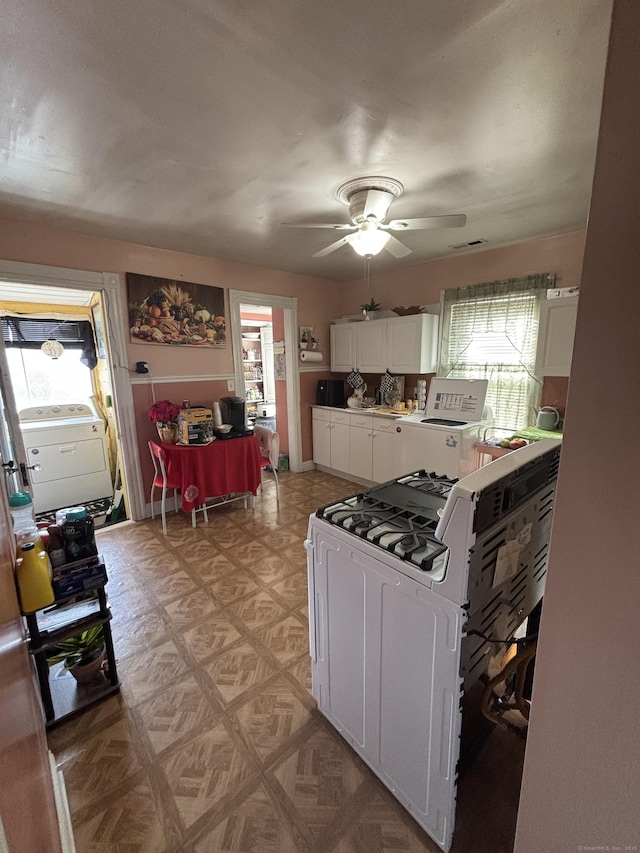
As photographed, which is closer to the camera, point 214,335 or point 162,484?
point 162,484

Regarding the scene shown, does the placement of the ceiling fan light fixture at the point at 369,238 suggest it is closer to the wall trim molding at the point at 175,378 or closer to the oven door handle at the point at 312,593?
the oven door handle at the point at 312,593

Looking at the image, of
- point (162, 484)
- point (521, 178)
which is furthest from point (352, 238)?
point (162, 484)

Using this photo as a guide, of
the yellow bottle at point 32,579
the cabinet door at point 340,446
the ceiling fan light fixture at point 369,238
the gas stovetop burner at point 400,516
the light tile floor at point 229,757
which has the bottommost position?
the light tile floor at point 229,757

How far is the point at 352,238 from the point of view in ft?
7.46

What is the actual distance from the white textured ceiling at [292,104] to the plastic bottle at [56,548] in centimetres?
172

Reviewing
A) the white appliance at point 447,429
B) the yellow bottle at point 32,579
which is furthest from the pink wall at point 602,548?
the white appliance at point 447,429

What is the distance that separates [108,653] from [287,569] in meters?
1.20

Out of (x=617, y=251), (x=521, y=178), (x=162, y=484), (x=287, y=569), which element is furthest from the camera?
(x=162, y=484)

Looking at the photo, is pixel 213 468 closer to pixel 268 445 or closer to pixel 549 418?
pixel 268 445

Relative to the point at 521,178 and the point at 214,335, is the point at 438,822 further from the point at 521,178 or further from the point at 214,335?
the point at 214,335

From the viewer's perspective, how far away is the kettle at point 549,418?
3.04m

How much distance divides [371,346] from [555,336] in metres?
1.90

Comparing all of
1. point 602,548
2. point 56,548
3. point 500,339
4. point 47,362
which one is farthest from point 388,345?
point 47,362

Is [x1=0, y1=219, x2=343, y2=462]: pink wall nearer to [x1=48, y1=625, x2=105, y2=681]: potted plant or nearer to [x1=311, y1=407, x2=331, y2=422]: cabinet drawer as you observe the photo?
[x1=311, y1=407, x2=331, y2=422]: cabinet drawer
